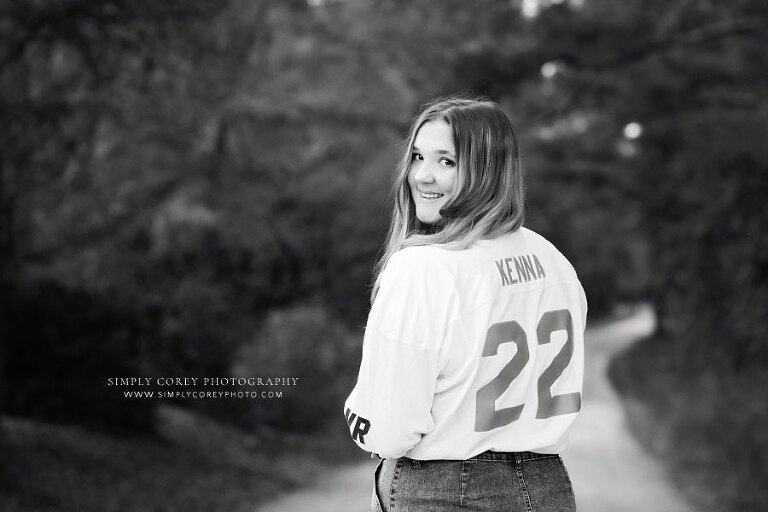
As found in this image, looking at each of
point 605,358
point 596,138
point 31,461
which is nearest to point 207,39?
point 31,461

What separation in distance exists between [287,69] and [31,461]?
4.05 m

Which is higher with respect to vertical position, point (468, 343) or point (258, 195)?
point (468, 343)

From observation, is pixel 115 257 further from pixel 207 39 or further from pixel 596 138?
pixel 596 138

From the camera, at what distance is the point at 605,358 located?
63.4ft

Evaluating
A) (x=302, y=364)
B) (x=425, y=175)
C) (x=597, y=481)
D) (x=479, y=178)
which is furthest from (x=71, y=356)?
(x=479, y=178)

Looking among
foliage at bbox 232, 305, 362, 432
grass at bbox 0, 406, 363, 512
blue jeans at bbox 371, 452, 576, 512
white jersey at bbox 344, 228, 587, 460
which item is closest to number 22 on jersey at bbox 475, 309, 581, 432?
white jersey at bbox 344, 228, 587, 460

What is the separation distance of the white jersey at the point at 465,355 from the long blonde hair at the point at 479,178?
5 cm

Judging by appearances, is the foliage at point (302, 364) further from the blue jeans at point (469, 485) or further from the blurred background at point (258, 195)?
the blue jeans at point (469, 485)

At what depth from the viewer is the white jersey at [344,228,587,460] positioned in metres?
1.85

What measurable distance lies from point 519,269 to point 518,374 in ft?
0.80

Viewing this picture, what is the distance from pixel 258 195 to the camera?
23.1ft

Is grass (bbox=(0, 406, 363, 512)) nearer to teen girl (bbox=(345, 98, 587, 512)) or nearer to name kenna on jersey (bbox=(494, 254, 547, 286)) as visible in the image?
teen girl (bbox=(345, 98, 587, 512))

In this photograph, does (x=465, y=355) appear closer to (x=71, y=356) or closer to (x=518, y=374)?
(x=518, y=374)

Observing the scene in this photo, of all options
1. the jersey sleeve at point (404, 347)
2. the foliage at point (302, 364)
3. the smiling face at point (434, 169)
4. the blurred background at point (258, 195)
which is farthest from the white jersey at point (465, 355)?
the foliage at point (302, 364)
